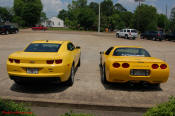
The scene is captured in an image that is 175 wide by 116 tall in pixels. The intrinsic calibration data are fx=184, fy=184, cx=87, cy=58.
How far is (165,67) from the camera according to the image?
17.8 feet

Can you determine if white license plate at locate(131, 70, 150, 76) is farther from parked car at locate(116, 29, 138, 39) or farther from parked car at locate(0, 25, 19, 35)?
parked car at locate(0, 25, 19, 35)

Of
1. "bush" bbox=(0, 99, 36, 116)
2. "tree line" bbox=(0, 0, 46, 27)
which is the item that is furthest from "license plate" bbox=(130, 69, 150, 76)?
"tree line" bbox=(0, 0, 46, 27)

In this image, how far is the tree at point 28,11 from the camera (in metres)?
83.1

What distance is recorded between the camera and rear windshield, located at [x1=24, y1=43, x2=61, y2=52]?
6008 millimetres

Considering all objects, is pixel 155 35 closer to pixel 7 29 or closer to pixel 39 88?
pixel 7 29

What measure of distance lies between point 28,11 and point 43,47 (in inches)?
3297

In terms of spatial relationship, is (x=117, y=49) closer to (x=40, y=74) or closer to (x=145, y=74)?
(x=145, y=74)

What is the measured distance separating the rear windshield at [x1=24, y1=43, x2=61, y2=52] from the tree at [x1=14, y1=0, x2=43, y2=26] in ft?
269

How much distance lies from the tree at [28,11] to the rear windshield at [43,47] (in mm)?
81862

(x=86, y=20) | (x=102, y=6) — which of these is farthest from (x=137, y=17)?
(x=102, y=6)

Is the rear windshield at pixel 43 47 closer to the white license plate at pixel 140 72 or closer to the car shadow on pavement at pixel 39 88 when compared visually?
the car shadow on pavement at pixel 39 88

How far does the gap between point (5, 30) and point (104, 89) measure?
110 feet

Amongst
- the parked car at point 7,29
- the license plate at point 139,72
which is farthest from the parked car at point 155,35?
the license plate at point 139,72

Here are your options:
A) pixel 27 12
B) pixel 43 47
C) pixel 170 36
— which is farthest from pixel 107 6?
pixel 43 47
